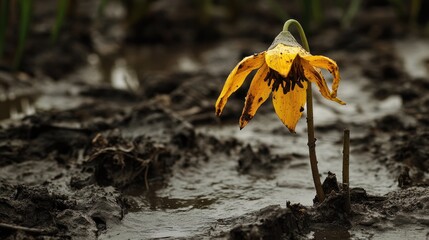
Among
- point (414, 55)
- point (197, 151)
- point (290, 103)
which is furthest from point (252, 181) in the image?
point (414, 55)

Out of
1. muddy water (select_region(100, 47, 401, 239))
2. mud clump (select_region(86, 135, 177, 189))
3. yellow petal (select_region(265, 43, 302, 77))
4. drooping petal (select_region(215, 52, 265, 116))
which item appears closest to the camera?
yellow petal (select_region(265, 43, 302, 77))

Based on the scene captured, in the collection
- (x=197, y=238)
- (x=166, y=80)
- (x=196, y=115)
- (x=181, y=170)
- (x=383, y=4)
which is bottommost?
(x=197, y=238)

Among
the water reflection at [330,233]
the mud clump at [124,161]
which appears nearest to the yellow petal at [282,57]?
the water reflection at [330,233]

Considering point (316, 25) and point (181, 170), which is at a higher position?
point (316, 25)

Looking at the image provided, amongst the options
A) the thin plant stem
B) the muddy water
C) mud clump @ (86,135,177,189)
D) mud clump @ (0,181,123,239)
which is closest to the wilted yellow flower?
the thin plant stem

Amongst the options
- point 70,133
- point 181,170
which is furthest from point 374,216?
point 70,133

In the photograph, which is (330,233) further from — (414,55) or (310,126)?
(414,55)

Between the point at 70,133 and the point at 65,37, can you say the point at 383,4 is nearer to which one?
the point at 65,37

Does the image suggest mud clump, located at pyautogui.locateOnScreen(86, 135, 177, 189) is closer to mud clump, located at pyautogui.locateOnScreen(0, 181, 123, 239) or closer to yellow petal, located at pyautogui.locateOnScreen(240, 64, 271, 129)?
mud clump, located at pyautogui.locateOnScreen(0, 181, 123, 239)
